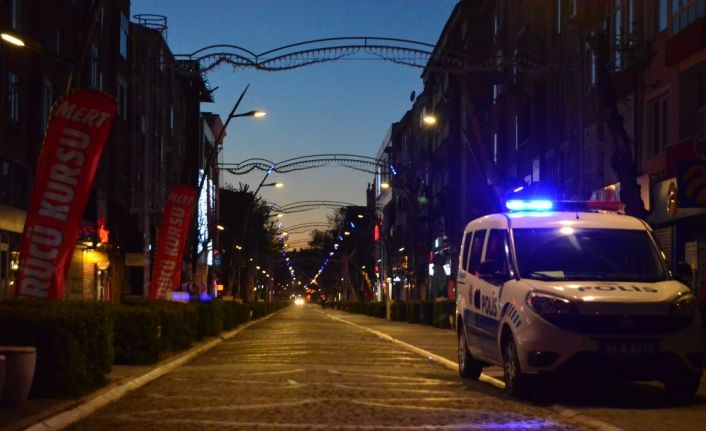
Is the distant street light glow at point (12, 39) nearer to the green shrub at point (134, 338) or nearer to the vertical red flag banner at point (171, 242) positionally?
the green shrub at point (134, 338)

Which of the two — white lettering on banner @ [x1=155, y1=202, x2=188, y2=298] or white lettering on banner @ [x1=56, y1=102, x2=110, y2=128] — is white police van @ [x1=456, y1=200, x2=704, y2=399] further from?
white lettering on banner @ [x1=155, y1=202, x2=188, y2=298]

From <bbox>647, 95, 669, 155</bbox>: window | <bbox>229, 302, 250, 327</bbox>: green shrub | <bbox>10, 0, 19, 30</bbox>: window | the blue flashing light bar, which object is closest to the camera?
the blue flashing light bar

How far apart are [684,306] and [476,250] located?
3820 mm

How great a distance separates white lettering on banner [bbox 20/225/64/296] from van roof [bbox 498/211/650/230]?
23.7 ft

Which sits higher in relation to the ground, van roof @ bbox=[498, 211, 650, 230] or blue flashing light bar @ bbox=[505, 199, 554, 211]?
blue flashing light bar @ bbox=[505, 199, 554, 211]

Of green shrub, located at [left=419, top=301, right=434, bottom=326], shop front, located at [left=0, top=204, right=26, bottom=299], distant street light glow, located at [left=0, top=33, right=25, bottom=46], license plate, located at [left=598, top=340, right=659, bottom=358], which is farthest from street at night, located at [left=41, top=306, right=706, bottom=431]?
green shrub, located at [left=419, top=301, right=434, bottom=326]

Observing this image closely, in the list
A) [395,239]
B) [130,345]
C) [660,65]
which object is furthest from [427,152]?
[130,345]

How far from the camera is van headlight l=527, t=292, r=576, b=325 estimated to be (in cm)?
1234

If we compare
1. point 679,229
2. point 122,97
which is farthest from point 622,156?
point 122,97

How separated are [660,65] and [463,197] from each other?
136 feet

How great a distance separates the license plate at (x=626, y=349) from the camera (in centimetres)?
1223

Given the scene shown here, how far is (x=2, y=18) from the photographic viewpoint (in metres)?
31.0

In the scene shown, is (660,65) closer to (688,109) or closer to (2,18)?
(688,109)

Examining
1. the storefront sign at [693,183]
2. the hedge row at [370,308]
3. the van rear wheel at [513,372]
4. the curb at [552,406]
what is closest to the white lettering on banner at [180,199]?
Answer: the curb at [552,406]
